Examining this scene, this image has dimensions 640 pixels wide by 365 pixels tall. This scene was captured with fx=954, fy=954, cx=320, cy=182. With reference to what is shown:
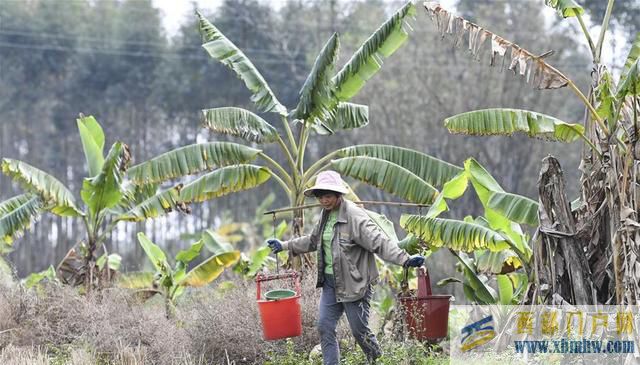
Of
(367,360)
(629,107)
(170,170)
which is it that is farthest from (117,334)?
(629,107)

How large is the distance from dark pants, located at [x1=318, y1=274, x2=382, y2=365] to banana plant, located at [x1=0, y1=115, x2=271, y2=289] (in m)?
3.76

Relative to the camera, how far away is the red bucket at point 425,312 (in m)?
9.33

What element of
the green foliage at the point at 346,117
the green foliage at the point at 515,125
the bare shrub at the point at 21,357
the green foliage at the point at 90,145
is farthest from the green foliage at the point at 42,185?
the green foliage at the point at 515,125

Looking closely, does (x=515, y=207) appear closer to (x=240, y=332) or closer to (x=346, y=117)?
(x=240, y=332)

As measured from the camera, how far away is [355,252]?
324 inches

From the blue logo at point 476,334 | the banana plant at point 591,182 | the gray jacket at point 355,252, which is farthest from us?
the blue logo at point 476,334

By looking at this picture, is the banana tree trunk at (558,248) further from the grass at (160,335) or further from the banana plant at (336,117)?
the banana plant at (336,117)

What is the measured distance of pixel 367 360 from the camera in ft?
28.4

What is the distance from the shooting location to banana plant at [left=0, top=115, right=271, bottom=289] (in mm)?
11758

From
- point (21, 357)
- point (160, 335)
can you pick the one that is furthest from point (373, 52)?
point (21, 357)

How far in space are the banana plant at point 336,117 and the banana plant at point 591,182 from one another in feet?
5.74

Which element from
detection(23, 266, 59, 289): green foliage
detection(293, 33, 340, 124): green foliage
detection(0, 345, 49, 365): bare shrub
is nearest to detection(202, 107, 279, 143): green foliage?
detection(293, 33, 340, 124): green foliage

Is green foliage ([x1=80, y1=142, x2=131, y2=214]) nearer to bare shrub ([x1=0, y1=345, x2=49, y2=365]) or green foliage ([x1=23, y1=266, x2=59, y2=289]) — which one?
bare shrub ([x1=0, y1=345, x2=49, y2=365])

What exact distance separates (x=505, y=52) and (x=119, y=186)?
559 centimetres
